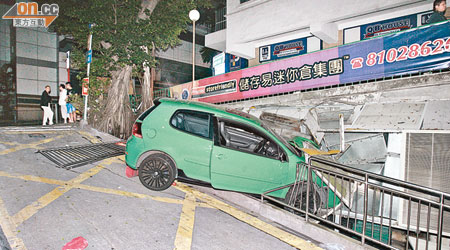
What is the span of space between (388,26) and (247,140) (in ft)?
34.6

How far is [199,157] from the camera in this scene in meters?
4.82

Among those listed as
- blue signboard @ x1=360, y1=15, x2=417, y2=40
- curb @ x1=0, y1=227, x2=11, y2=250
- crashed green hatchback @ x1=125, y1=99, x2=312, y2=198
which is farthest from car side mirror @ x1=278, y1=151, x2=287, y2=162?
blue signboard @ x1=360, y1=15, x2=417, y2=40

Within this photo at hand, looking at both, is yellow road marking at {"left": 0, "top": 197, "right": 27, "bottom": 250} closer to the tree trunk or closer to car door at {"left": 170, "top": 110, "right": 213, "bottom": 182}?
car door at {"left": 170, "top": 110, "right": 213, "bottom": 182}

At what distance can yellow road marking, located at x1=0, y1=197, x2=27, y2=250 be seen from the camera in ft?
9.80

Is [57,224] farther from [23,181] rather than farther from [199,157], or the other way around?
[199,157]

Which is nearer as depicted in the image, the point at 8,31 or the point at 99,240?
the point at 99,240

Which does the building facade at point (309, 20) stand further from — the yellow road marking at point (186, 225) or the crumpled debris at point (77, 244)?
the crumpled debris at point (77, 244)

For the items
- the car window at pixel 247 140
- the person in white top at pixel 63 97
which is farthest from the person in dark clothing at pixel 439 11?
the person in white top at pixel 63 97

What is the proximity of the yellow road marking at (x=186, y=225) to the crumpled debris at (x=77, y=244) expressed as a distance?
1144 millimetres

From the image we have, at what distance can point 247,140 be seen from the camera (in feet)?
20.1

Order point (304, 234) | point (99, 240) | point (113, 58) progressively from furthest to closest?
1. point (113, 58)
2. point (304, 234)
3. point (99, 240)

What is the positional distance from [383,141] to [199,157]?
17.8 ft

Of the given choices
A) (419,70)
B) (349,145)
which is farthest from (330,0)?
(349,145)

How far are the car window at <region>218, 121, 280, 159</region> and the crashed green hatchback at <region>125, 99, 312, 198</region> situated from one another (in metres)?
0.02
